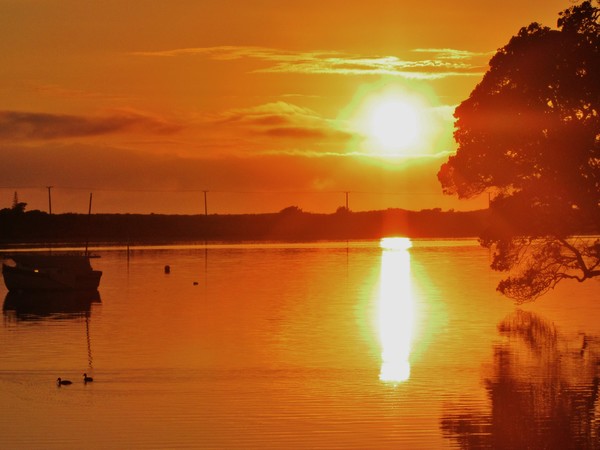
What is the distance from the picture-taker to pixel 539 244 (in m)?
47.8

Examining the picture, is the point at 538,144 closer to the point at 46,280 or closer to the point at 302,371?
the point at 302,371

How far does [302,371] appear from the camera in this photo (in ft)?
120

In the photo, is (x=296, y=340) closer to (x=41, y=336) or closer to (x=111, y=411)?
(x=41, y=336)

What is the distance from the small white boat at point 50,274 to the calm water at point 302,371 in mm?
2724

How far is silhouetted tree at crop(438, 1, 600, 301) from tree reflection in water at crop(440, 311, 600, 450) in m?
4.07

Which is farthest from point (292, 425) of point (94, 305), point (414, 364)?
point (94, 305)

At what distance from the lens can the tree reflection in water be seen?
25531mm

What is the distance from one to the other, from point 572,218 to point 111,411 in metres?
23.0

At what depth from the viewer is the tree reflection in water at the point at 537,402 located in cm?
2553

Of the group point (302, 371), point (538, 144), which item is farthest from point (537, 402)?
point (538, 144)

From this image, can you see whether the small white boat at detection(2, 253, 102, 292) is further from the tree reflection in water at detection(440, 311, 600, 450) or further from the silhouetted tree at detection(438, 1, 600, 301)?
the tree reflection in water at detection(440, 311, 600, 450)

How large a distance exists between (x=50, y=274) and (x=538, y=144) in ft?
142

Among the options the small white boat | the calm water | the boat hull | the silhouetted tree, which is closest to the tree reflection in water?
the calm water

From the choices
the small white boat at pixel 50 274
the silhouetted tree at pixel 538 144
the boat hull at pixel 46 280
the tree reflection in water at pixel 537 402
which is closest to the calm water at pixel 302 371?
the tree reflection in water at pixel 537 402
